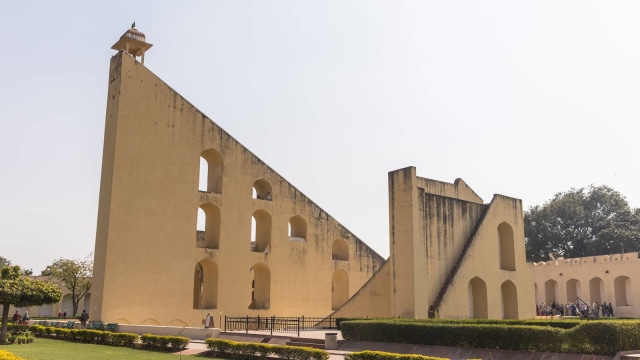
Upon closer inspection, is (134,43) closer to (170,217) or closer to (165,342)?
(170,217)

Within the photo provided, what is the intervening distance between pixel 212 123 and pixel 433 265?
33.4 ft

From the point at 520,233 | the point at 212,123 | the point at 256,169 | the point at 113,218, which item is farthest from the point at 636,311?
the point at 113,218

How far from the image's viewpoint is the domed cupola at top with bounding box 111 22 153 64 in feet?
76.3

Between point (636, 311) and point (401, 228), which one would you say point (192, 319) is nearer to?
point (401, 228)

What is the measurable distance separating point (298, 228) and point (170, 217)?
6398 millimetres

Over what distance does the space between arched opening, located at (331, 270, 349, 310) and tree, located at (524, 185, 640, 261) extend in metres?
23.2

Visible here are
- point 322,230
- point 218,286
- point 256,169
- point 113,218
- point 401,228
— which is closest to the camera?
point 401,228

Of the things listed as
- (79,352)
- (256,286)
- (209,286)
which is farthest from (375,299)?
(79,352)

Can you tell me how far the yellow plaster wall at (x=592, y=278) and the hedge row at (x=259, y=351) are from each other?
956 inches

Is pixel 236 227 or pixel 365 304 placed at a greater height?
pixel 236 227

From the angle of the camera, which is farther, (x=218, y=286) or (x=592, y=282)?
(x=592, y=282)

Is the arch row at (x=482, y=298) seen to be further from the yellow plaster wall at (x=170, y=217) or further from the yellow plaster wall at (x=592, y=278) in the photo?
the yellow plaster wall at (x=592, y=278)

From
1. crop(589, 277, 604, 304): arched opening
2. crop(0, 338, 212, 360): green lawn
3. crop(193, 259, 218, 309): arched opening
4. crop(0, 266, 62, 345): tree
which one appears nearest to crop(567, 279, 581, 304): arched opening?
crop(589, 277, 604, 304): arched opening

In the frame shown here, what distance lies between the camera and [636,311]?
1192 inches
